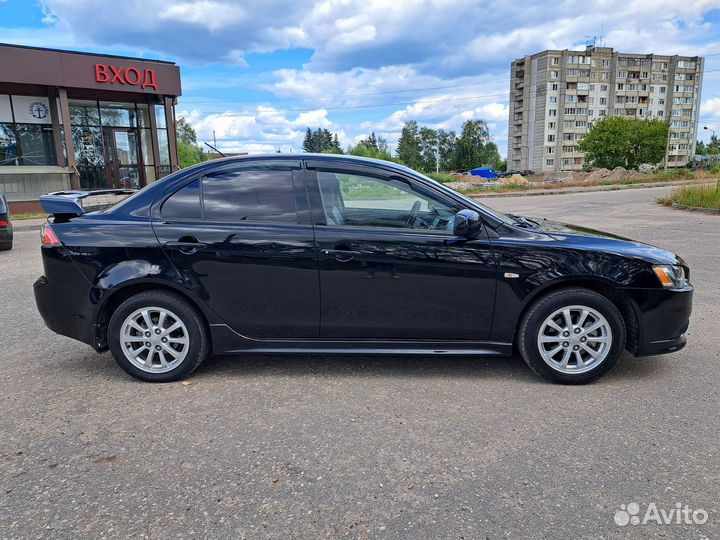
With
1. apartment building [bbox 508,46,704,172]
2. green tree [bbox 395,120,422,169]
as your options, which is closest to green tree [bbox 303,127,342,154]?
green tree [bbox 395,120,422,169]

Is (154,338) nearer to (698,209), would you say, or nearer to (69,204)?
(69,204)

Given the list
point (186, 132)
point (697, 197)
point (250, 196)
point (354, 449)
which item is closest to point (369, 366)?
point (354, 449)

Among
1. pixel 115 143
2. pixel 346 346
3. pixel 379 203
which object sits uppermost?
pixel 115 143

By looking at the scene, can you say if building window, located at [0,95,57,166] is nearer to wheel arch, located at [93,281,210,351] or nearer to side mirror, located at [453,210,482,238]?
wheel arch, located at [93,281,210,351]

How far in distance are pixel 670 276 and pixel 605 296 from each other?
1.52 feet

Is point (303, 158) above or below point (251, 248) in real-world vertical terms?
above

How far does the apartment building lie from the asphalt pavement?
102m

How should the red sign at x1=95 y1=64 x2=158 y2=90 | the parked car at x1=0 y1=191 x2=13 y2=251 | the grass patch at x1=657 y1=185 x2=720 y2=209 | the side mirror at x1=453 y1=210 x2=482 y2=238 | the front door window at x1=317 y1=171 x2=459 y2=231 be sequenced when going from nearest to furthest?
the side mirror at x1=453 y1=210 x2=482 y2=238, the front door window at x1=317 y1=171 x2=459 y2=231, the parked car at x1=0 y1=191 x2=13 y2=251, the grass patch at x1=657 y1=185 x2=720 y2=209, the red sign at x1=95 y1=64 x2=158 y2=90

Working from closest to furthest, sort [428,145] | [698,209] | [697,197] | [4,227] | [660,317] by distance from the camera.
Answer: [660,317]
[4,227]
[698,209]
[697,197]
[428,145]

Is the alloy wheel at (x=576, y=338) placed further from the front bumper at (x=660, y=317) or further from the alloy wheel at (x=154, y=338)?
the alloy wheel at (x=154, y=338)

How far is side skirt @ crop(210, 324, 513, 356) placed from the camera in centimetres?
386

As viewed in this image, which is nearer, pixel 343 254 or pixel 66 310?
pixel 343 254

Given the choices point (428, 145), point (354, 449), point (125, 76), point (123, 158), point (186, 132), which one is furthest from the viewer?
point (428, 145)

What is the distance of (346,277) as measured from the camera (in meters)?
3.77
